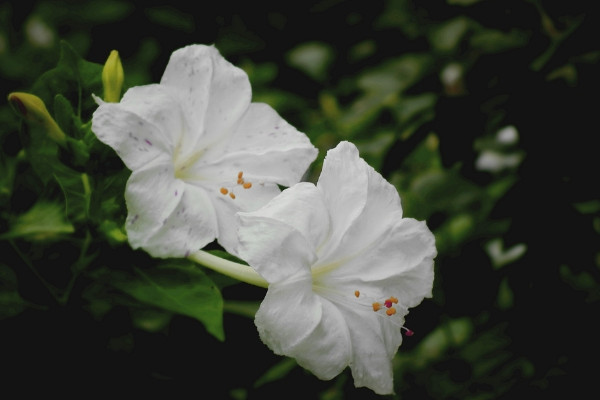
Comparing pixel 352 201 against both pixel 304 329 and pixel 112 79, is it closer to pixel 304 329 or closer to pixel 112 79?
pixel 304 329

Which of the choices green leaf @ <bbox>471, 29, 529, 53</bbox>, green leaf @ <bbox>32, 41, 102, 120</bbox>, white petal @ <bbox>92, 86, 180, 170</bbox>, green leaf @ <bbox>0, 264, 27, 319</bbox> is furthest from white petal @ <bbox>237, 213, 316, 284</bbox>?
green leaf @ <bbox>471, 29, 529, 53</bbox>

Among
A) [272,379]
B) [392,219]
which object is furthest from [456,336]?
[392,219]

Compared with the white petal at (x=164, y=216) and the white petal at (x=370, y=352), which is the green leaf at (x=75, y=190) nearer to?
the white petal at (x=164, y=216)

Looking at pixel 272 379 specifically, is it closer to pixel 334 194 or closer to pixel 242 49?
pixel 334 194

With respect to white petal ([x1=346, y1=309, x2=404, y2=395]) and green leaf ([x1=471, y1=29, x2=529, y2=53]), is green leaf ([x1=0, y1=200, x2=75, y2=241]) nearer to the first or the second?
white petal ([x1=346, y1=309, x2=404, y2=395])

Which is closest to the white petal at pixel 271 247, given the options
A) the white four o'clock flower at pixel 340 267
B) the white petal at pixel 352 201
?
the white four o'clock flower at pixel 340 267

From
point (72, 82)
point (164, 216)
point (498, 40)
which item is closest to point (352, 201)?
point (164, 216)
